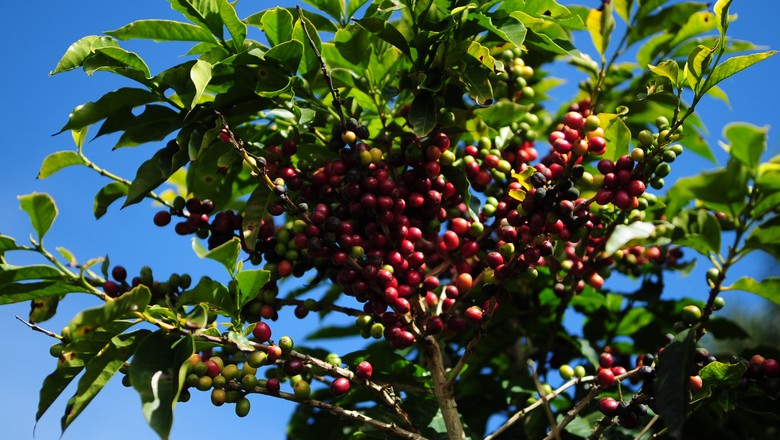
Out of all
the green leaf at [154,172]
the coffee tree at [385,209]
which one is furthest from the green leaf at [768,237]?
the green leaf at [154,172]

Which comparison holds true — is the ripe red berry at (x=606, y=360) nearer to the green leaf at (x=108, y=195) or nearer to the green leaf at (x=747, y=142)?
the green leaf at (x=747, y=142)

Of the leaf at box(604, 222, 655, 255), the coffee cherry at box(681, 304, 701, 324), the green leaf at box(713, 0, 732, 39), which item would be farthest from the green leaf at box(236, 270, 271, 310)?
the green leaf at box(713, 0, 732, 39)

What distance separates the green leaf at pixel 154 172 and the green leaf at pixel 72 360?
413mm

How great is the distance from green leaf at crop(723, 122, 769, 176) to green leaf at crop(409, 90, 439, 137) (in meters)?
0.77

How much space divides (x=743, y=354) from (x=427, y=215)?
3.90ft

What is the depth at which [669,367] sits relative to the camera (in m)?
1.90

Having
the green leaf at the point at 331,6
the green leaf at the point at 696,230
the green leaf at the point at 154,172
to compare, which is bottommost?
the green leaf at the point at 696,230

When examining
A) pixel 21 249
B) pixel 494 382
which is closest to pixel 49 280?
pixel 21 249

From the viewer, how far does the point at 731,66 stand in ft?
6.76

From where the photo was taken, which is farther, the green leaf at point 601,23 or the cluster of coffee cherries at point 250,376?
the green leaf at point 601,23

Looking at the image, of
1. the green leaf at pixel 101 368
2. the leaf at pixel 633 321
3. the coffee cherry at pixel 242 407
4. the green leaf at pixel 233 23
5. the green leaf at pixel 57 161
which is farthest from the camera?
the leaf at pixel 633 321

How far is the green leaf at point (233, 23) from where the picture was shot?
7.36ft

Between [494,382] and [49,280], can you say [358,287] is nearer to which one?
[49,280]

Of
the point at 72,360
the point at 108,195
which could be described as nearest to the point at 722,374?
the point at 72,360
